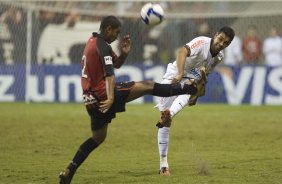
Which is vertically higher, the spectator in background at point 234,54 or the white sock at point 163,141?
the spectator in background at point 234,54

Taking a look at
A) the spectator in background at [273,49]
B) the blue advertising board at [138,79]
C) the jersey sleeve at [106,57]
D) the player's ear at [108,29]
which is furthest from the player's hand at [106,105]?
the spectator in background at [273,49]

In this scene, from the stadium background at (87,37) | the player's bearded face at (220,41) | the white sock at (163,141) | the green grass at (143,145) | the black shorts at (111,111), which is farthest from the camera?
the stadium background at (87,37)

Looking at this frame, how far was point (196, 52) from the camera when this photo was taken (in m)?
11.8

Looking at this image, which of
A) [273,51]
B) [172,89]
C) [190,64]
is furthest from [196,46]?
[273,51]

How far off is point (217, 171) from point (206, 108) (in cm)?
1300

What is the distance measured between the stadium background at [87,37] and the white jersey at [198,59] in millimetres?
13790

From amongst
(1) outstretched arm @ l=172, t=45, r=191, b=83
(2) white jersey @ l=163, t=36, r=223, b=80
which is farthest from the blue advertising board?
(1) outstretched arm @ l=172, t=45, r=191, b=83

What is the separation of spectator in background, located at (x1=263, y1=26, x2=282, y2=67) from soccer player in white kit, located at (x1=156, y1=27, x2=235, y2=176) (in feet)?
48.3

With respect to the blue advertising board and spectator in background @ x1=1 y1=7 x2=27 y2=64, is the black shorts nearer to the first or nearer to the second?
the blue advertising board

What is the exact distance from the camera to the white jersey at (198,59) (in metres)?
11.8

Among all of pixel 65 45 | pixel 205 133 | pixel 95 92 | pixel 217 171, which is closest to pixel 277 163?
pixel 217 171

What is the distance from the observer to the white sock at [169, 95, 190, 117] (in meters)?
11.3

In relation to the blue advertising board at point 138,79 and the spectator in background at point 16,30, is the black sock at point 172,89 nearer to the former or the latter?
the blue advertising board at point 138,79

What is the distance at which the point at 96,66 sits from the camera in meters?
10.0
